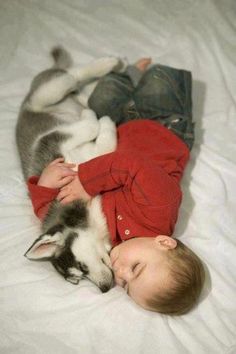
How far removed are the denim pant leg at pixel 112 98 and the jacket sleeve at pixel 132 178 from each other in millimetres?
546

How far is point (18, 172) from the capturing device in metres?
2.43

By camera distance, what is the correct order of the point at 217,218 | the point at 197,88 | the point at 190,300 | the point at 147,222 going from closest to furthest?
the point at 190,300
the point at 147,222
the point at 217,218
the point at 197,88

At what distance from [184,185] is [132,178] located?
0.45m

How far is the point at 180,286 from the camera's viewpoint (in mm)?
1816

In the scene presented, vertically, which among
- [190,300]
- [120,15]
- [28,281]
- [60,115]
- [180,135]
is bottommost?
[28,281]

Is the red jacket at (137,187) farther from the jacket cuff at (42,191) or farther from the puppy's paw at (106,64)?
the puppy's paw at (106,64)

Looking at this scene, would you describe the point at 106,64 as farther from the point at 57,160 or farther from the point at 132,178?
the point at 132,178

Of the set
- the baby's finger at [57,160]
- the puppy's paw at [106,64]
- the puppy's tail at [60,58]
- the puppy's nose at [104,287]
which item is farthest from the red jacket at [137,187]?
the puppy's tail at [60,58]

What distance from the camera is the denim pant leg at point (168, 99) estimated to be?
240cm

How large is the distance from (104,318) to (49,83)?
1.34 metres

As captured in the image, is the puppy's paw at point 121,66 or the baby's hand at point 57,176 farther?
the puppy's paw at point 121,66

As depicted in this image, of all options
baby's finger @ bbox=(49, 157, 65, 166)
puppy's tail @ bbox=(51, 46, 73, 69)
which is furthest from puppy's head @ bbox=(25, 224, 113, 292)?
puppy's tail @ bbox=(51, 46, 73, 69)

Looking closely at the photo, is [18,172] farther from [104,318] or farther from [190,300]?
[190,300]

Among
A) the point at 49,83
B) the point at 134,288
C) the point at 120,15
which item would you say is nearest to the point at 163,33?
the point at 120,15
